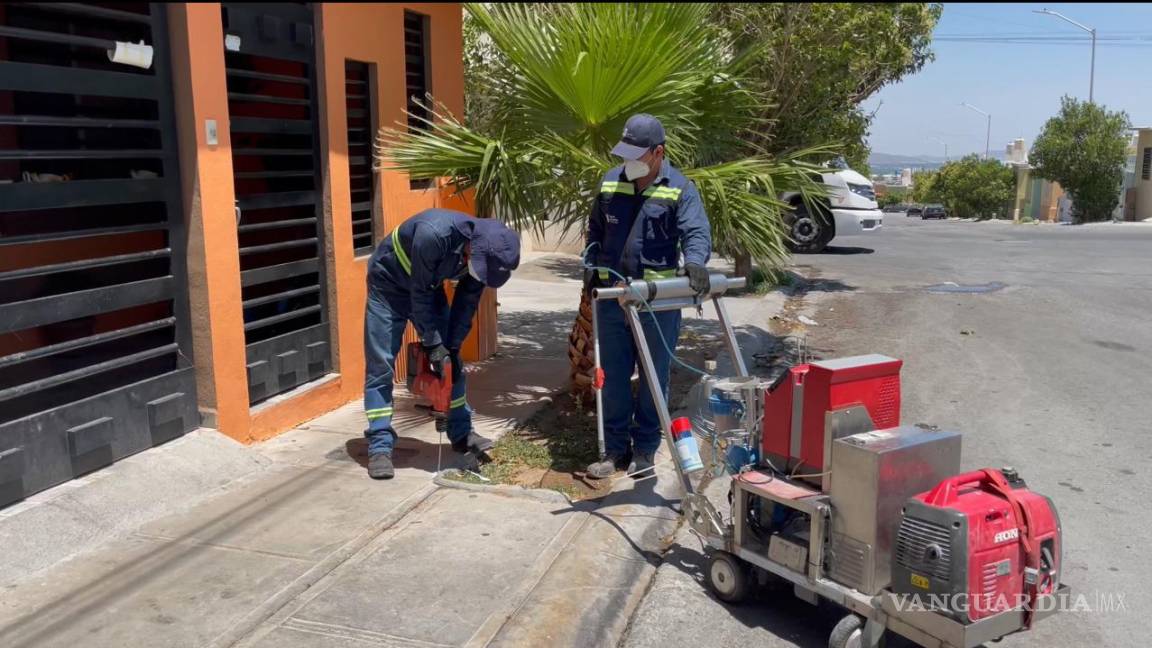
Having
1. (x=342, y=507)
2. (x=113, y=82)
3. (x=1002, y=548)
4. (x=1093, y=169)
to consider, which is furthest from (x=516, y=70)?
(x=1093, y=169)

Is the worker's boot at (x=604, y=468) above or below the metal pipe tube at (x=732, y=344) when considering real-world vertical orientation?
below

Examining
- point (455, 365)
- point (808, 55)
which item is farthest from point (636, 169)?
point (808, 55)

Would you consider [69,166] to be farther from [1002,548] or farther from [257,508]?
[1002,548]

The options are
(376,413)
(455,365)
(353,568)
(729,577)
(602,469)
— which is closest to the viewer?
(729,577)

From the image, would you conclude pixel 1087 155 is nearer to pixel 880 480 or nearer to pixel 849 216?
pixel 849 216

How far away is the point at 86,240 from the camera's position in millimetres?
5969

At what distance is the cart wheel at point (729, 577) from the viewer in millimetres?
3938

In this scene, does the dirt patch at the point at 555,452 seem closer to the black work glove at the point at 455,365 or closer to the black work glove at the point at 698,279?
the black work glove at the point at 455,365

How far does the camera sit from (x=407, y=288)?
17.9 feet

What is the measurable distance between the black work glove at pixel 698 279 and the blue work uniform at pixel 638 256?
49cm

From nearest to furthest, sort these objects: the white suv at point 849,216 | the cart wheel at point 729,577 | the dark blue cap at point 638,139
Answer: the cart wheel at point 729,577, the dark blue cap at point 638,139, the white suv at point 849,216

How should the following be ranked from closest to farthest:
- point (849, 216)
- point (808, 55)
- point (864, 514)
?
point (864, 514) < point (808, 55) < point (849, 216)

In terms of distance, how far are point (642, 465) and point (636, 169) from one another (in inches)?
66.0

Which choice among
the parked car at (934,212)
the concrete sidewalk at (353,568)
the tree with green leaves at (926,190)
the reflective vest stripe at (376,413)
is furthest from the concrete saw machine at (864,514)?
the tree with green leaves at (926,190)
